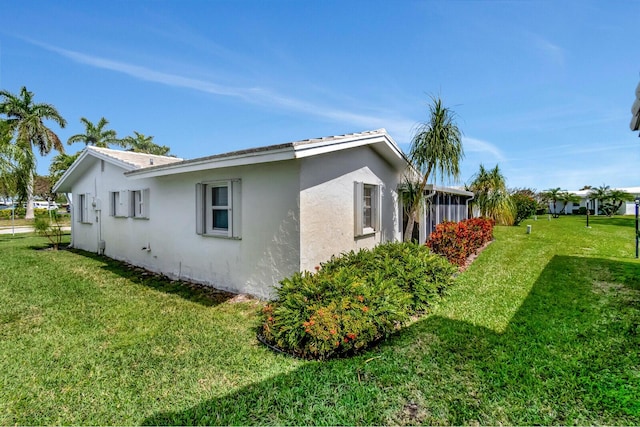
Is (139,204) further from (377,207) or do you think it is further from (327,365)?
(327,365)

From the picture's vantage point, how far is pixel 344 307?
462 cm

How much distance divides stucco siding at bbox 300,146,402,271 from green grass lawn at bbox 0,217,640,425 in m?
1.96

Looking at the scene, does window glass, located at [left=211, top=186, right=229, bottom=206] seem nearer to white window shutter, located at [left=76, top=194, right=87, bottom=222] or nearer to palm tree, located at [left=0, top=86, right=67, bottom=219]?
white window shutter, located at [left=76, top=194, right=87, bottom=222]

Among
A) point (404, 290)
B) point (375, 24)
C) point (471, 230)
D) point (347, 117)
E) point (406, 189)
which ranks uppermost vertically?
point (375, 24)

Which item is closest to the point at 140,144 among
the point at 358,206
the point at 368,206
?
the point at 368,206

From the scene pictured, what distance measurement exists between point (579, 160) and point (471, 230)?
22346 mm

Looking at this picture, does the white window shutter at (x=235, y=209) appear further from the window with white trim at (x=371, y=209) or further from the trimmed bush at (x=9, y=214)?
the trimmed bush at (x=9, y=214)

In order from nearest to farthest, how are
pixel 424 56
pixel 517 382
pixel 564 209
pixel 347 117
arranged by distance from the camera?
1. pixel 517 382
2. pixel 424 56
3. pixel 347 117
4. pixel 564 209

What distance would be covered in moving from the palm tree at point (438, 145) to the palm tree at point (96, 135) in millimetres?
44152

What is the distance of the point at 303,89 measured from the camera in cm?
1216

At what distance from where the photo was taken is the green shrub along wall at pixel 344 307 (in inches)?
170

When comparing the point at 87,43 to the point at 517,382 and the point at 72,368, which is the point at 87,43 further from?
the point at 517,382

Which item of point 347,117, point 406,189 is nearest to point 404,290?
point 406,189

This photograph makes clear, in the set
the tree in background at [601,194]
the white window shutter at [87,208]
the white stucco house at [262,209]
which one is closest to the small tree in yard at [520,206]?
the white stucco house at [262,209]
